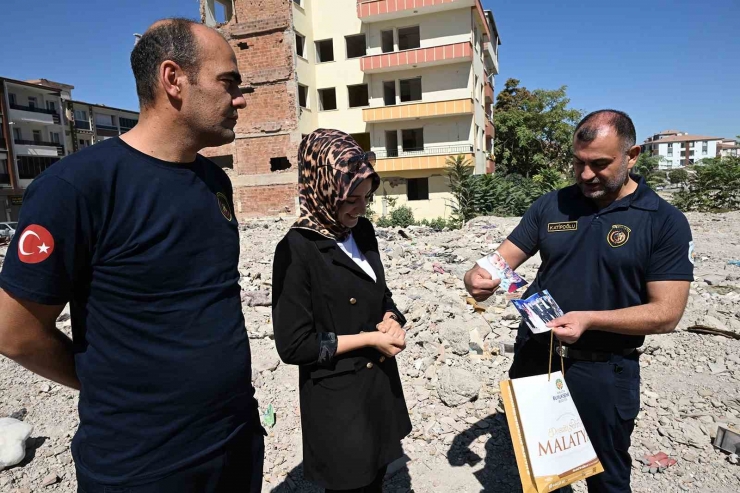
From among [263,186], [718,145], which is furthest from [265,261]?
[718,145]

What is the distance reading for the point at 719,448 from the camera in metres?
3.03

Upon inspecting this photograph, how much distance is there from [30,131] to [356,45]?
92.2 ft

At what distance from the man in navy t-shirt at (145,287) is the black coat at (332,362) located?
259mm

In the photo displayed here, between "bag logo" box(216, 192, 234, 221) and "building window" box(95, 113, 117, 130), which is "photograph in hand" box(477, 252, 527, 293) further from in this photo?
"building window" box(95, 113, 117, 130)

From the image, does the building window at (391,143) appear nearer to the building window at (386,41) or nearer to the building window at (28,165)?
the building window at (386,41)

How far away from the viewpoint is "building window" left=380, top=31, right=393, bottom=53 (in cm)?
2345

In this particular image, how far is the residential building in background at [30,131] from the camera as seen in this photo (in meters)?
31.8

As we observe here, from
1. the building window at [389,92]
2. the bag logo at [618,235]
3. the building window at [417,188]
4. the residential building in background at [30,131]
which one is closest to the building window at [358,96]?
the building window at [389,92]

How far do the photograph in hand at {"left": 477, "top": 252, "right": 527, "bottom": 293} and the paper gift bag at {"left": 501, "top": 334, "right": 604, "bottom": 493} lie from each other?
1.52 feet

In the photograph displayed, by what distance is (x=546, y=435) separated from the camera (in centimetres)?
182

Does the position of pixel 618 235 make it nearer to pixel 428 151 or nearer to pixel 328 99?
pixel 428 151

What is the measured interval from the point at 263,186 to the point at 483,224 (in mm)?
12207

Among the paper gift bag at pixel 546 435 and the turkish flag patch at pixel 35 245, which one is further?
the paper gift bag at pixel 546 435

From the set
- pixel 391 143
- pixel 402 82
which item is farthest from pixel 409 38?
pixel 391 143
